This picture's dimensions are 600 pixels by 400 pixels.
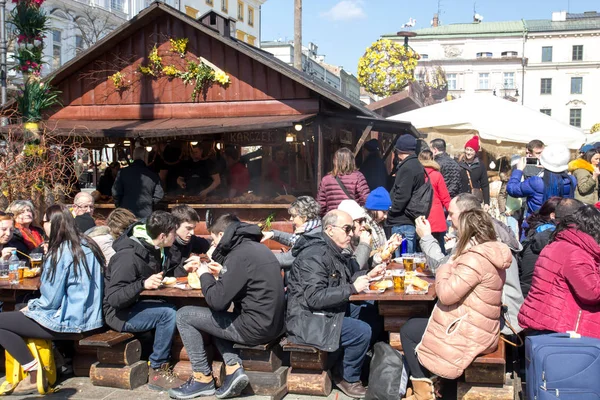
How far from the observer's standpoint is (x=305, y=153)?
1309 centimetres

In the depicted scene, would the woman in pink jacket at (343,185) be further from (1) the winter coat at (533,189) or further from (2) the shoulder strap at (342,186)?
(1) the winter coat at (533,189)

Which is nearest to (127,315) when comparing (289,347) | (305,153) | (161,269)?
(161,269)

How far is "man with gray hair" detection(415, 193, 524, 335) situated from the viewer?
5457mm

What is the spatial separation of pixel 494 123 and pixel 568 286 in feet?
26.0

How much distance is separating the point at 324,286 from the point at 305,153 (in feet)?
26.2

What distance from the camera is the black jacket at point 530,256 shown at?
589 cm

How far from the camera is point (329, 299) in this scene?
516cm

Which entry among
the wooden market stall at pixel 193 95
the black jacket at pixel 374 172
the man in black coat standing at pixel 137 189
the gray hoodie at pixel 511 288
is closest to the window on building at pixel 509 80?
the wooden market stall at pixel 193 95

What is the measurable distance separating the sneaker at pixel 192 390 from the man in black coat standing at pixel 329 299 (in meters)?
0.86

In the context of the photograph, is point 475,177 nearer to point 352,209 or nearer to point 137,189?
point 352,209

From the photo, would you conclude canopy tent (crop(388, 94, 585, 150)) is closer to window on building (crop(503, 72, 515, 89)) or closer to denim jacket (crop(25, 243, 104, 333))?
denim jacket (crop(25, 243, 104, 333))

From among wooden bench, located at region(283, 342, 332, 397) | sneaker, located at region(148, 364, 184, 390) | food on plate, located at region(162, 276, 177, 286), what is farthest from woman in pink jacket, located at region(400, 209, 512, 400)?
food on plate, located at region(162, 276, 177, 286)

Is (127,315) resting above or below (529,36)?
below

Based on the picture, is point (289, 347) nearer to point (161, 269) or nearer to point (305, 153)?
point (161, 269)
